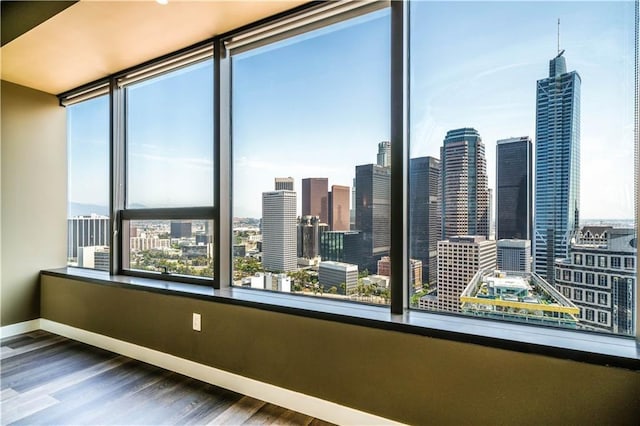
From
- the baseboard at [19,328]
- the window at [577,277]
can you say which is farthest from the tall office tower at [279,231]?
the baseboard at [19,328]

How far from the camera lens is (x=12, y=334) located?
3217 millimetres

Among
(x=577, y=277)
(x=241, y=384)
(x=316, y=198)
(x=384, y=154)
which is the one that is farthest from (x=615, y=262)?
(x=241, y=384)

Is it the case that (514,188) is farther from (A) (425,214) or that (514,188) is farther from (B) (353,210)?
(B) (353,210)

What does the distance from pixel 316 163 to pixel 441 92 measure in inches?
33.1

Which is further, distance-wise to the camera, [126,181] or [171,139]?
[126,181]

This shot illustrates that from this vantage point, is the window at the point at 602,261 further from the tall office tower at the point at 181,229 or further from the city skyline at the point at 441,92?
the tall office tower at the point at 181,229

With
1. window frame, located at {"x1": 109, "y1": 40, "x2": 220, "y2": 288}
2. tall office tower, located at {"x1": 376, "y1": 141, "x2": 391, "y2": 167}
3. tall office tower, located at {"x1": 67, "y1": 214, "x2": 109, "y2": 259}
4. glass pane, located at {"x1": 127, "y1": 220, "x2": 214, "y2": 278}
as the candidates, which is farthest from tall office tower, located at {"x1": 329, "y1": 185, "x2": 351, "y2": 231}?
tall office tower, located at {"x1": 67, "y1": 214, "x2": 109, "y2": 259}

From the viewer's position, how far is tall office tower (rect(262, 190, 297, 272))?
231 centimetres

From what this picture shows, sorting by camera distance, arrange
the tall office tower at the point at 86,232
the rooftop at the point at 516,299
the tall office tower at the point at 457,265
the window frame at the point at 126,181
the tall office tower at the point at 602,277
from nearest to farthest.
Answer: the tall office tower at the point at 602,277, the rooftop at the point at 516,299, the tall office tower at the point at 457,265, the window frame at the point at 126,181, the tall office tower at the point at 86,232

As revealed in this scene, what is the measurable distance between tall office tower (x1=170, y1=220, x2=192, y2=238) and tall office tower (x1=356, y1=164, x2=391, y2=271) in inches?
56.9

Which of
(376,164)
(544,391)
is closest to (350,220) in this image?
(376,164)

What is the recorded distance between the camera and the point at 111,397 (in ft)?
6.95

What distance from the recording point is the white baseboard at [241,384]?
1819mm

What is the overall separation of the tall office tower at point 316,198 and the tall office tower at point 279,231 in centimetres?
10
